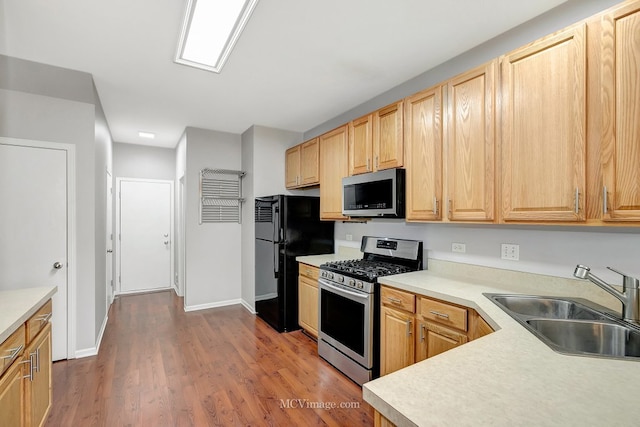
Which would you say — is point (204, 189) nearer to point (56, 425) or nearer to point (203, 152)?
point (203, 152)

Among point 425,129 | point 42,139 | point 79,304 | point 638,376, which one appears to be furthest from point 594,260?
point 42,139

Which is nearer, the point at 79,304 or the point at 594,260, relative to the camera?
the point at 594,260

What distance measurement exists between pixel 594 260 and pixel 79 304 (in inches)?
160

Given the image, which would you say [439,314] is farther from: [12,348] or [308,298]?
[12,348]

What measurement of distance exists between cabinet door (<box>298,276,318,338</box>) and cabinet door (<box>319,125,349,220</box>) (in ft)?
2.60

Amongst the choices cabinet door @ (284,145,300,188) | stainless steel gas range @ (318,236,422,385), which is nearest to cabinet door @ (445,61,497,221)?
stainless steel gas range @ (318,236,422,385)

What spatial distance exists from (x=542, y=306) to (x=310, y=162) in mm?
2750

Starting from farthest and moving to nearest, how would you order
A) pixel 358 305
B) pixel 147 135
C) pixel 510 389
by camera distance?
pixel 147 135 → pixel 358 305 → pixel 510 389

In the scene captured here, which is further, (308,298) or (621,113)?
(308,298)

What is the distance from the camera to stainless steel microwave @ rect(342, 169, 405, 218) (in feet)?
8.18

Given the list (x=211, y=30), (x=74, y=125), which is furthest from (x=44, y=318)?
(x=211, y=30)

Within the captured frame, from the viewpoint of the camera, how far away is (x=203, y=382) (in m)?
2.47

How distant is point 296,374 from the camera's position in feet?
8.48

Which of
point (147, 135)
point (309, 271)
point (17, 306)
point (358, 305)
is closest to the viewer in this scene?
point (17, 306)
